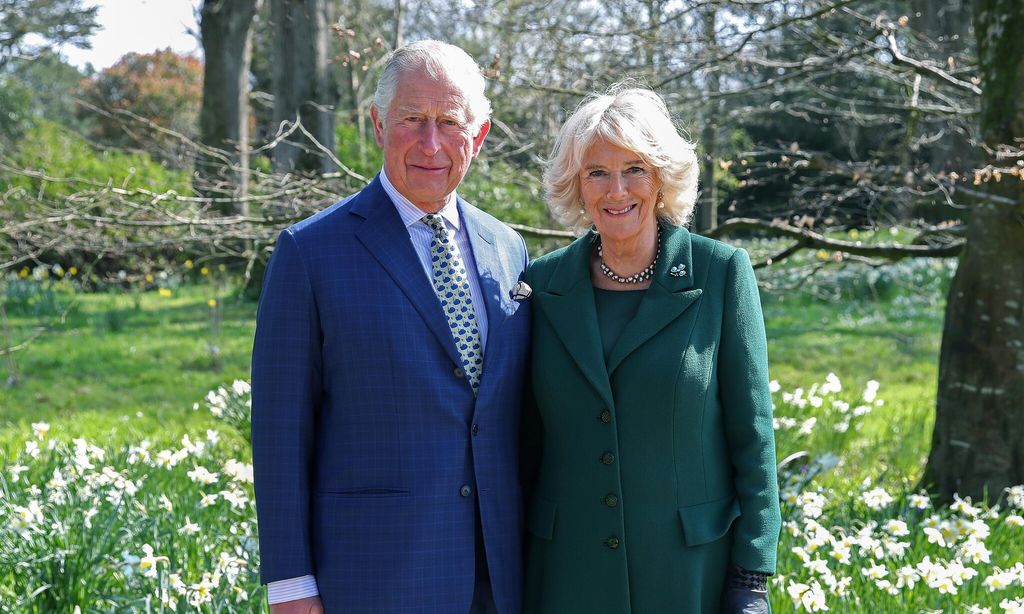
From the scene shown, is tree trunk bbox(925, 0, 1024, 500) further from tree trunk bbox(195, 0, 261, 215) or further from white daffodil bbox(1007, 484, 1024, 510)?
tree trunk bbox(195, 0, 261, 215)

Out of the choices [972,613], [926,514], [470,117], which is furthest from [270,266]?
[926,514]

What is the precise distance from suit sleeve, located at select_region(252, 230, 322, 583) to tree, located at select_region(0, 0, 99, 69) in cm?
1544

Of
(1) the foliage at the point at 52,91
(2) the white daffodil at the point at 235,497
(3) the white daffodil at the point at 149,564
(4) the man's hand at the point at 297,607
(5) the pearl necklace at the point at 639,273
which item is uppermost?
(1) the foliage at the point at 52,91

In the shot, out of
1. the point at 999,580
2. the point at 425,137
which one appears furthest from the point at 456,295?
the point at 999,580

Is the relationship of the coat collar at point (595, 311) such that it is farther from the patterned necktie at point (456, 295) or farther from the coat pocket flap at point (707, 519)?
the coat pocket flap at point (707, 519)

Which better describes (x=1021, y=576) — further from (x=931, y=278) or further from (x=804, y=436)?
(x=931, y=278)

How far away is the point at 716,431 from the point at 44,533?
2333mm

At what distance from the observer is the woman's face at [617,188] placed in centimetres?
219

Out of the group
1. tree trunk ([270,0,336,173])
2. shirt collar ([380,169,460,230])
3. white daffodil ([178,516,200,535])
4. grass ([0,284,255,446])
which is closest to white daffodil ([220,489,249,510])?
white daffodil ([178,516,200,535])

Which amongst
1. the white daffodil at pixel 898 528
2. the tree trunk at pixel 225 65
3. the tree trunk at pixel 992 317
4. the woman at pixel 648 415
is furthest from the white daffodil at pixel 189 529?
the tree trunk at pixel 225 65

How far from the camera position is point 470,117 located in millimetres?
2176

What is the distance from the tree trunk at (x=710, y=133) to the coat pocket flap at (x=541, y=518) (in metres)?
2.65

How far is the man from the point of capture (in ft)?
6.63

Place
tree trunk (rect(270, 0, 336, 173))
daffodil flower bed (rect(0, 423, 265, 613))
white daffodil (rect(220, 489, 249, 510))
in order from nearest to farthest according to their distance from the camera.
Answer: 1. daffodil flower bed (rect(0, 423, 265, 613))
2. white daffodil (rect(220, 489, 249, 510))
3. tree trunk (rect(270, 0, 336, 173))
